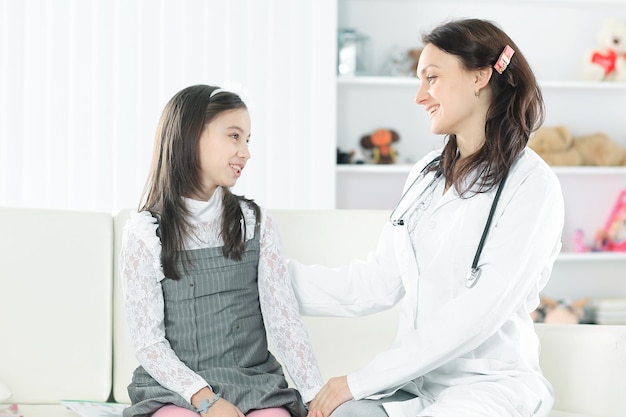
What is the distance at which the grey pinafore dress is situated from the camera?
1717 mm

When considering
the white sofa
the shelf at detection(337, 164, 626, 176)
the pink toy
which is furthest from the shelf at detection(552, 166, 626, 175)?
the white sofa

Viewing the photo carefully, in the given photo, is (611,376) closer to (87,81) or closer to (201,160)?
(201,160)

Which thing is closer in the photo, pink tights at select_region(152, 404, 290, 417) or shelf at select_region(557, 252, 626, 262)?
pink tights at select_region(152, 404, 290, 417)

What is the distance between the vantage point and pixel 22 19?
3.67 metres

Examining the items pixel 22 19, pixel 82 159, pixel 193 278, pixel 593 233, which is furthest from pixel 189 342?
pixel 593 233

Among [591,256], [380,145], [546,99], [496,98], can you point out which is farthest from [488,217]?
[546,99]

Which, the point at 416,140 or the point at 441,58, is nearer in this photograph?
the point at 441,58

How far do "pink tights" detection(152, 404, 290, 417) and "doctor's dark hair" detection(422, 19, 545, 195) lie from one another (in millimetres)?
560

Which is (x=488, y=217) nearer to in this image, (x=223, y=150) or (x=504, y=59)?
(x=504, y=59)

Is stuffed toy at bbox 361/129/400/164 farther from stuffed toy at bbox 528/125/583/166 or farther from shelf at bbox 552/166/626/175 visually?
shelf at bbox 552/166/626/175

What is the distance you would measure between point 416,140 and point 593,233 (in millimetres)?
1011

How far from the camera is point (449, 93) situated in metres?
1.78

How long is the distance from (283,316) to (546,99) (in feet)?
9.82

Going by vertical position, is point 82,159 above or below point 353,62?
below
